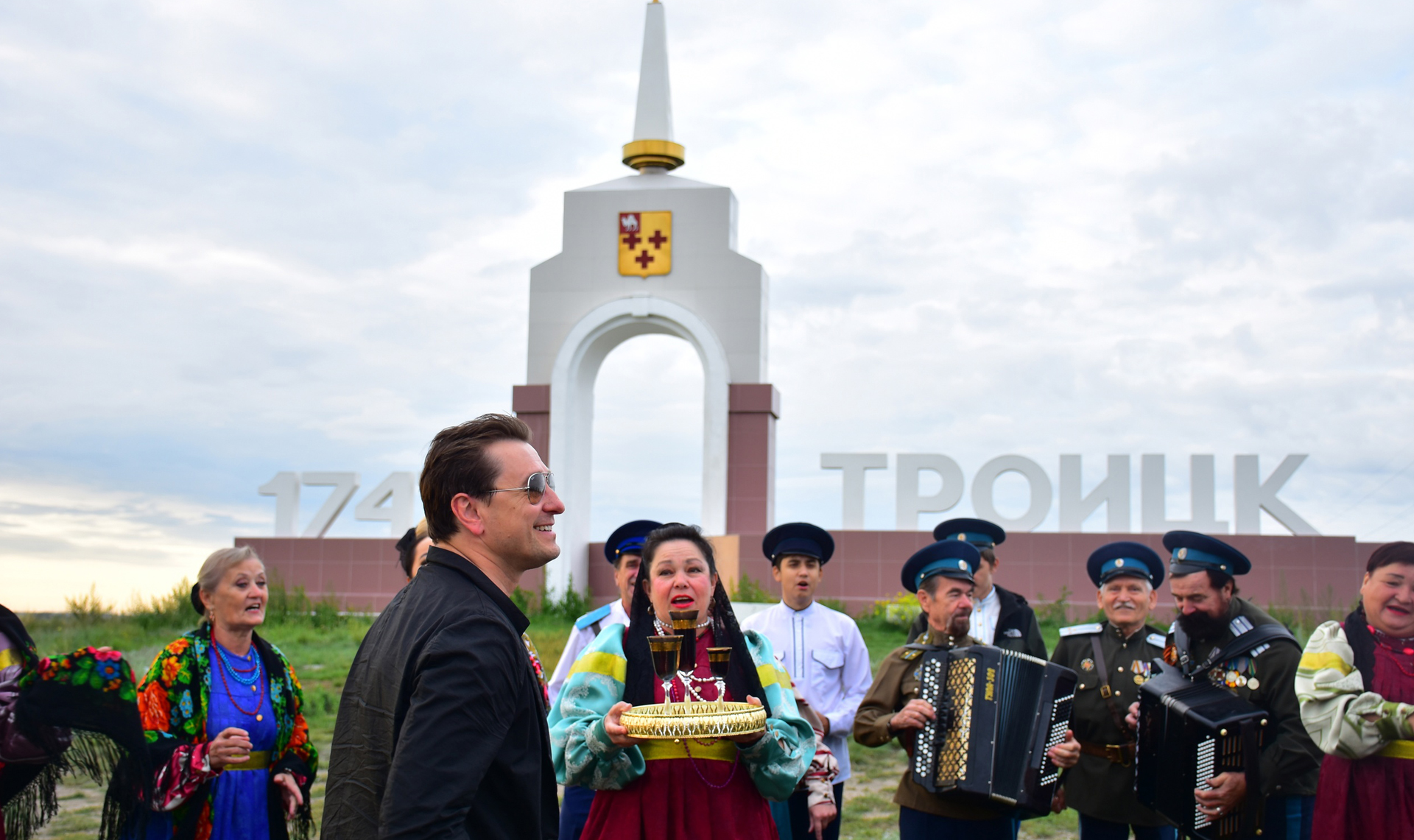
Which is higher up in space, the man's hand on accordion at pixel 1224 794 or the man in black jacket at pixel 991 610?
the man in black jacket at pixel 991 610

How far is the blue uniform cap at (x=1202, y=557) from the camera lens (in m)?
5.35

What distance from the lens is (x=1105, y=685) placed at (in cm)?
582

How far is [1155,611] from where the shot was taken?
1532cm

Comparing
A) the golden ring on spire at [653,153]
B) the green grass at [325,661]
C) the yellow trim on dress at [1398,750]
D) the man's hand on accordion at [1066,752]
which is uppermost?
the golden ring on spire at [653,153]

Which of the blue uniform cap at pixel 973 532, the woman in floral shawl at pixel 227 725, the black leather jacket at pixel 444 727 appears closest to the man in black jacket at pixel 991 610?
the blue uniform cap at pixel 973 532

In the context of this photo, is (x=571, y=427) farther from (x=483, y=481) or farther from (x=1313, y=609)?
(x=483, y=481)

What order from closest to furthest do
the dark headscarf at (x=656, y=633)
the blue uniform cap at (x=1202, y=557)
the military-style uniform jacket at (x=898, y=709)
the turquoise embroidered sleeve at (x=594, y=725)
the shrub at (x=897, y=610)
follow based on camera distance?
the turquoise embroidered sleeve at (x=594, y=725) < the dark headscarf at (x=656, y=633) < the military-style uniform jacket at (x=898, y=709) < the blue uniform cap at (x=1202, y=557) < the shrub at (x=897, y=610)

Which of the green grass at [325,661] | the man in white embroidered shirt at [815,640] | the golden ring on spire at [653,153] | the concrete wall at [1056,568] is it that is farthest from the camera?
the golden ring on spire at [653,153]

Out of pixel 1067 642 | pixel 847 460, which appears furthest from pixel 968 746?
pixel 847 460

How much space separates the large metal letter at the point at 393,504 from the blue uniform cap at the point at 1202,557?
1367 centimetres

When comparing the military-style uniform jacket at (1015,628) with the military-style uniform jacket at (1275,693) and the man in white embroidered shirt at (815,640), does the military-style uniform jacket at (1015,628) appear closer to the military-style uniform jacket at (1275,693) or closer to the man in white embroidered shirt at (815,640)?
the man in white embroidered shirt at (815,640)

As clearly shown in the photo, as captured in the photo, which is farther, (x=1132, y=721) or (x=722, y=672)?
(x=1132, y=721)

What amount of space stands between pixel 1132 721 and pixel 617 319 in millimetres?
11546

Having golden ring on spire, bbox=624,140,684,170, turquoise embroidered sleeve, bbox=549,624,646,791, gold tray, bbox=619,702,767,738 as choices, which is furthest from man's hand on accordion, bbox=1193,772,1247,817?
golden ring on spire, bbox=624,140,684,170
